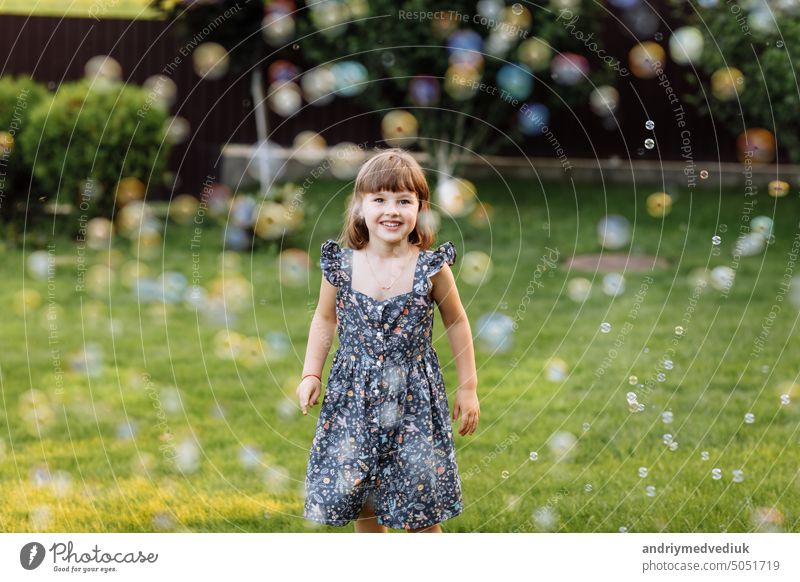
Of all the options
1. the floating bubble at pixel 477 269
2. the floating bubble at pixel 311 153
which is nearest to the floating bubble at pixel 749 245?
the floating bubble at pixel 477 269

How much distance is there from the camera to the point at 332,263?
2910mm

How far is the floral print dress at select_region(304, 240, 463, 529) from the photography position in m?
2.85

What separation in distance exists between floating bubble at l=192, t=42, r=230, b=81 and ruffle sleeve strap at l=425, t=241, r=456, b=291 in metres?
6.02

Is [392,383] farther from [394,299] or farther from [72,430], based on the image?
[72,430]

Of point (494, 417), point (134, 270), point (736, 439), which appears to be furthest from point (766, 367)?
point (134, 270)

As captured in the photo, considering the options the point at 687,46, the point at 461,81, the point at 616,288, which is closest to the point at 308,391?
the point at 616,288

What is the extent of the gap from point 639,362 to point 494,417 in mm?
1051

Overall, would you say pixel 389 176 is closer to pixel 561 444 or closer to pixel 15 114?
pixel 561 444

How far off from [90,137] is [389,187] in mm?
5147

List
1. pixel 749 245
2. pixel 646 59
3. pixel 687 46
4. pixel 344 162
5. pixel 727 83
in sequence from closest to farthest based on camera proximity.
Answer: pixel 344 162
pixel 727 83
pixel 749 245
pixel 687 46
pixel 646 59

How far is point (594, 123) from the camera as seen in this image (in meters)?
9.92

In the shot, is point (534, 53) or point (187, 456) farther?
point (534, 53)

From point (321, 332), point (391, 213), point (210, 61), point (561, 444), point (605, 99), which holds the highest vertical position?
point (210, 61)

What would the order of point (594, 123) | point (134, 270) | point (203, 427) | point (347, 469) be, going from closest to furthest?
point (347, 469), point (203, 427), point (134, 270), point (594, 123)
